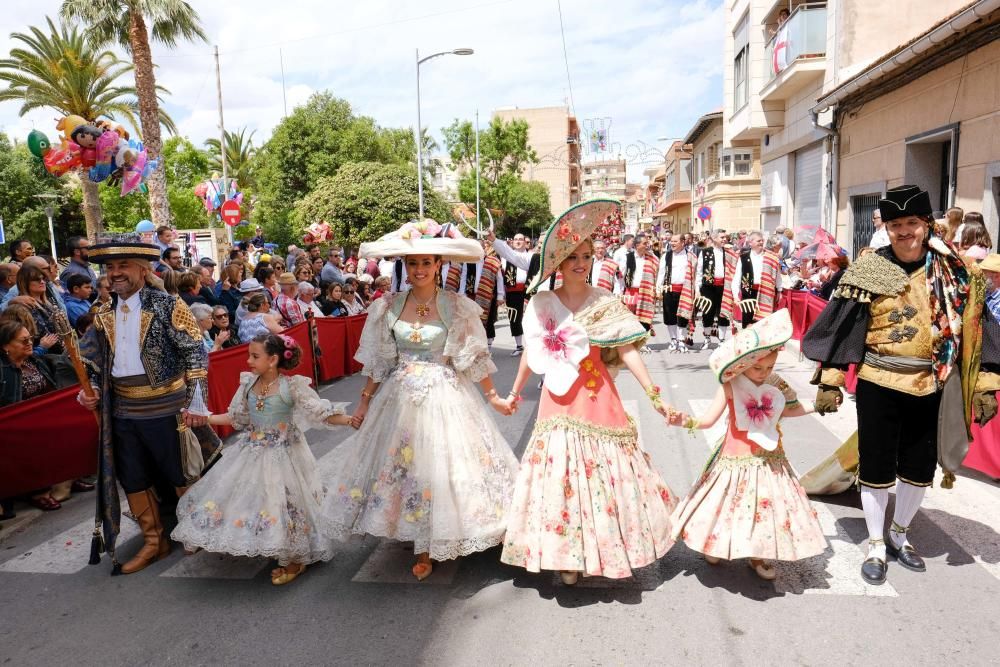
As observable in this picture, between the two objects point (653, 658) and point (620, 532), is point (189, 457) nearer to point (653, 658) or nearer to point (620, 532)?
point (620, 532)

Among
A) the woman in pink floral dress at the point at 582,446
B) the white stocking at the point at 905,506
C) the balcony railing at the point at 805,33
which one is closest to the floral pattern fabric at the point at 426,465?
the woman in pink floral dress at the point at 582,446

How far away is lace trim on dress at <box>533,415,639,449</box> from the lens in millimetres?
3723

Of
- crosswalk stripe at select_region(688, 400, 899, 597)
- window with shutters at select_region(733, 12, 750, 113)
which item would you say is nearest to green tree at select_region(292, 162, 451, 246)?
window with shutters at select_region(733, 12, 750, 113)

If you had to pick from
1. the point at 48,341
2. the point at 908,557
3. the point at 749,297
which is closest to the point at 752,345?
the point at 908,557

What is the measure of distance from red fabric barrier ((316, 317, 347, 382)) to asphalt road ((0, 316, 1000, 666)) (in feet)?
18.0

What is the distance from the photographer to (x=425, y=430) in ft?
13.2

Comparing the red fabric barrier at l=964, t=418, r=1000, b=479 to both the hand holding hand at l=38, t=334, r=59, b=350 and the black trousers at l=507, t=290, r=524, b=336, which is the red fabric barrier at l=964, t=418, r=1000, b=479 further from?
the hand holding hand at l=38, t=334, r=59, b=350

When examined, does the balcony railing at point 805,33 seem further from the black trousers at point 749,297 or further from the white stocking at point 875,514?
the white stocking at point 875,514

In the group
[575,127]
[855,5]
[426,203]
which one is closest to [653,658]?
[855,5]

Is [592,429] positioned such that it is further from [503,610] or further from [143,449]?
[143,449]

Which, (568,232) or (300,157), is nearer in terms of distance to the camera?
(568,232)

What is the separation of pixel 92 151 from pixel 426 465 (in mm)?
9412

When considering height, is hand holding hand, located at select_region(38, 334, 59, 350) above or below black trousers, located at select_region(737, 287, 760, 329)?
above

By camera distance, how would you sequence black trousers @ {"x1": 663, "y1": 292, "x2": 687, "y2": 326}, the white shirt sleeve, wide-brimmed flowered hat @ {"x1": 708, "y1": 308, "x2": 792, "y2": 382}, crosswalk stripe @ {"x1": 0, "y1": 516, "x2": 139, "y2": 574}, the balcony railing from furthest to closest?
1. the balcony railing
2. black trousers @ {"x1": 663, "y1": 292, "x2": 687, "y2": 326}
3. the white shirt sleeve
4. crosswalk stripe @ {"x1": 0, "y1": 516, "x2": 139, "y2": 574}
5. wide-brimmed flowered hat @ {"x1": 708, "y1": 308, "x2": 792, "y2": 382}
